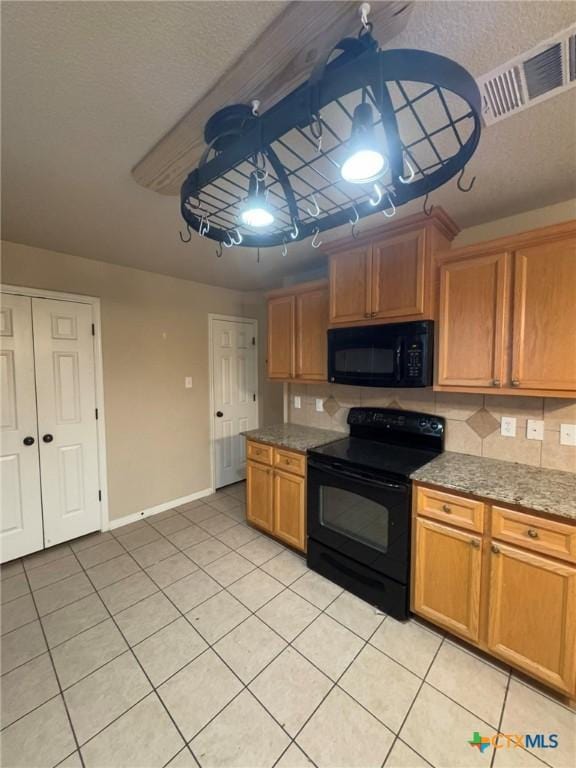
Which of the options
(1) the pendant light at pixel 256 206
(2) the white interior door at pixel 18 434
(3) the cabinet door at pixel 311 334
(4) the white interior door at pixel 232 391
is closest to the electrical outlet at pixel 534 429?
(3) the cabinet door at pixel 311 334

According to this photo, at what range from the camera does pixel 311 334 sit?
2707 millimetres

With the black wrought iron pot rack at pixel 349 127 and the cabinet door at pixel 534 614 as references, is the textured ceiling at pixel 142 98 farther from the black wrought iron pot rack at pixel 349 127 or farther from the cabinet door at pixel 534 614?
the cabinet door at pixel 534 614

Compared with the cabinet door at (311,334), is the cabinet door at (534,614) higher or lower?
lower

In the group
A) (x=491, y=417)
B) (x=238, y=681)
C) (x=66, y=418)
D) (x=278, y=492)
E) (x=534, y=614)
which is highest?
(x=491, y=417)

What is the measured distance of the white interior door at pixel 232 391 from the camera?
3.81 m

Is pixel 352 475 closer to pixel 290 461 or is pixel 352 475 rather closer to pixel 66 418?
pixel 290 461

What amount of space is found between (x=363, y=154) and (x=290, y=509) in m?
2.31

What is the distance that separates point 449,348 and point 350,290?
78 cm

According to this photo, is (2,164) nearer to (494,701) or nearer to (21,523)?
(21,523)

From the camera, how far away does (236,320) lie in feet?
12.9

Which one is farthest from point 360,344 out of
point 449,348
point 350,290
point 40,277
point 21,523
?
point 21,523

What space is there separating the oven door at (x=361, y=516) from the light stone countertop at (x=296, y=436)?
0.22m

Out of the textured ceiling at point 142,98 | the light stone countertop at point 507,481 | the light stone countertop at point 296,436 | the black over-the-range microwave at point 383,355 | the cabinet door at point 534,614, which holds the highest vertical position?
the textured ceiling at point 142,98

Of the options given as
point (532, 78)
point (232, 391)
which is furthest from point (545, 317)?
point (232, 391)
